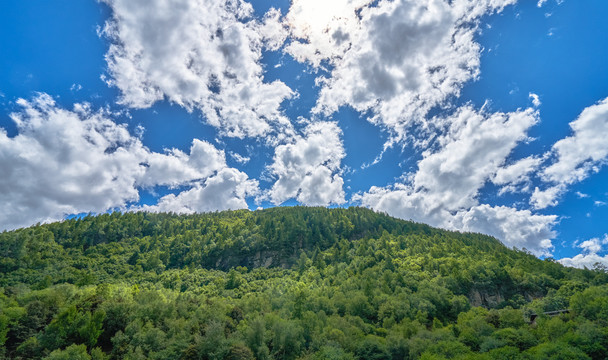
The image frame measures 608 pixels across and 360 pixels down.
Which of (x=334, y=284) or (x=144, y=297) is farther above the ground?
(x=334, y=284)

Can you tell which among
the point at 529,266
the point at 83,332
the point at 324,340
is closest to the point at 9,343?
the point at 83,332

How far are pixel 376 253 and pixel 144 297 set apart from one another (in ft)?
390

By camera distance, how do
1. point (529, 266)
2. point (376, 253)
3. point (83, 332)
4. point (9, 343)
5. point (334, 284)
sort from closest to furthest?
point (83, 332), point (9, 343), point (334, 284), point (529, 266), point (376, 253)

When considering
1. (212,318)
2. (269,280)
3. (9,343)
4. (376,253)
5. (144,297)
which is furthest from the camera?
(376,253)

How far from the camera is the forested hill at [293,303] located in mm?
64625

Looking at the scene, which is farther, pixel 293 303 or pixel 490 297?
pixel 490 297

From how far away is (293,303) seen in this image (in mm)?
102500

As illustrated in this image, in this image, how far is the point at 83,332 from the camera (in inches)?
2601

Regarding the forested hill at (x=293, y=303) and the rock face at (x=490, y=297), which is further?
the rock face at (x=490, y=297)

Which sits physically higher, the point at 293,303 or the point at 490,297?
the point at 490,297

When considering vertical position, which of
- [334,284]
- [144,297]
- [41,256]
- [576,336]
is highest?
[41,256]

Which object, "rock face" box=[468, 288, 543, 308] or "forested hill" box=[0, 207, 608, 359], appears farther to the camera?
"rock face" box=[468, 288, 543, 308]

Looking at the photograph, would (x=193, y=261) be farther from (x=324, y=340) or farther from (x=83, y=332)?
(x=324, y=340)

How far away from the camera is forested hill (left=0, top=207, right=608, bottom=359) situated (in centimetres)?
6462
